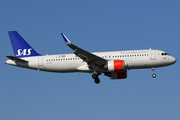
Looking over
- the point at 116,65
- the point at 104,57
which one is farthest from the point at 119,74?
the point at 116,65

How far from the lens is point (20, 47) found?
4966cm

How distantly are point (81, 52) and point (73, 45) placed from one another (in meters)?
2.79

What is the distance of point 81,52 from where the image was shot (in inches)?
1674

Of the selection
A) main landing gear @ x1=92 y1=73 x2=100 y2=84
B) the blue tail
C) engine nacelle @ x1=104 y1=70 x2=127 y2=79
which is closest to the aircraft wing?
main landing gear @ x1=92 y1=73 x2=100 y2=84

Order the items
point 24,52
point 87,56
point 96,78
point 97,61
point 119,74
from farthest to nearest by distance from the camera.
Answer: point 24,52
point 119,74
point 96,78
point 97,61
point 87,56

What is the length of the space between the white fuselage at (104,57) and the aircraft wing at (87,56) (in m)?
1.24

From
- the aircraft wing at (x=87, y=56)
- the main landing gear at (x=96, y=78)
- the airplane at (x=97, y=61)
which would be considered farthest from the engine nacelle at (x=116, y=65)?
the main landing gear at (x=96, y=78)

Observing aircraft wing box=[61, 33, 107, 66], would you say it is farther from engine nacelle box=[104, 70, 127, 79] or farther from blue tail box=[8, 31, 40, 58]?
blue tail box=[8, 31, 40, 58]

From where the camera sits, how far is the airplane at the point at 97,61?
4373 centimetres

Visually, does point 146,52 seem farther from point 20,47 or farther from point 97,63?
point 20,47

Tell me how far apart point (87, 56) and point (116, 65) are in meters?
4.13

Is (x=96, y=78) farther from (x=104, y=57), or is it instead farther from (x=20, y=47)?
(x=20, y=47)

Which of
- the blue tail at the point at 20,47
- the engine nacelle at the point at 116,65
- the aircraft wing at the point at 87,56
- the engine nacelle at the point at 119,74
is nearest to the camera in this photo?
the aircraft wing at the point at 87,56

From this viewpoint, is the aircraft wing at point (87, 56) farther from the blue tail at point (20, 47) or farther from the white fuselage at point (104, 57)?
the blue tail at point (20, 47)
